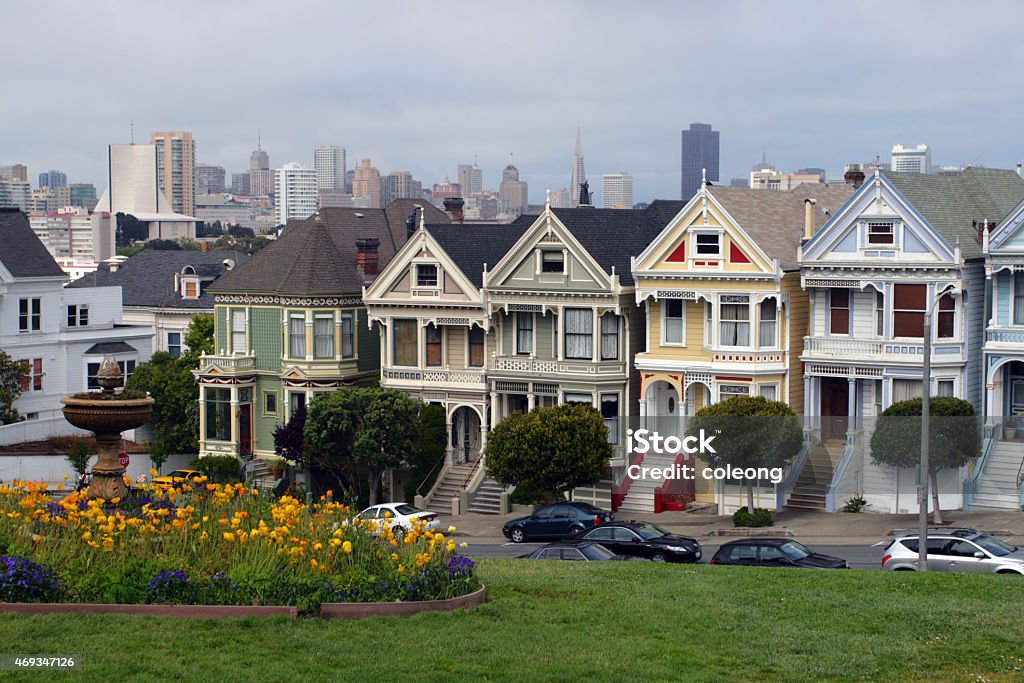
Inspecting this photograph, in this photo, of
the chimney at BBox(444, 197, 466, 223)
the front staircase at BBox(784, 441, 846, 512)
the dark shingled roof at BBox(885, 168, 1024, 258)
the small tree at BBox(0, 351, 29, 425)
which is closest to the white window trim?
the front staircase at BBox(784, 441, 846, 512)

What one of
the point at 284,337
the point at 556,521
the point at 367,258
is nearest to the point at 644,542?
the point at 556,521

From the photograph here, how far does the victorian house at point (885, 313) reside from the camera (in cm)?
4981

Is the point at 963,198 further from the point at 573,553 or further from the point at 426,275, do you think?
the point at 573,553

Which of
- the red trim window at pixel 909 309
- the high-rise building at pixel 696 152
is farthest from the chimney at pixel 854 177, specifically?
the high-rise building at pixel 696 152

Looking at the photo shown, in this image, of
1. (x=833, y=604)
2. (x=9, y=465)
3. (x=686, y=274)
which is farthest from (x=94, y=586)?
(x=9, y=465)

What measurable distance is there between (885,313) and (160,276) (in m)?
52.9

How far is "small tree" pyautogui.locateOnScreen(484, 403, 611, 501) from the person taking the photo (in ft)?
172

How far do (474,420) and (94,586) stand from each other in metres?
35.1

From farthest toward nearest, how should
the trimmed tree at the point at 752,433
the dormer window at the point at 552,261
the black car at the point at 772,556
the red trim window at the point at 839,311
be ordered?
the dormer window at the point at 552,261, the red trim window at the point at 839,311, the trimmed tree at the point at 752,433, the black car at the point at 772,556

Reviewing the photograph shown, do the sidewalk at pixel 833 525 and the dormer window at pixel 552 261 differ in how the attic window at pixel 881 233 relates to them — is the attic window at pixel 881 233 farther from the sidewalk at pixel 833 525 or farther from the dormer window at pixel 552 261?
the dormer window at pixel 552 261

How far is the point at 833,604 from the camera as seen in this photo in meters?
27.0

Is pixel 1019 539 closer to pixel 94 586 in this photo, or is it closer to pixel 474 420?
pixel 474 420

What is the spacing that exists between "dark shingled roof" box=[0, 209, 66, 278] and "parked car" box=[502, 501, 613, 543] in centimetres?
3226

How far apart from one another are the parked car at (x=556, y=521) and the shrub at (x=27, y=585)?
2416 cm
